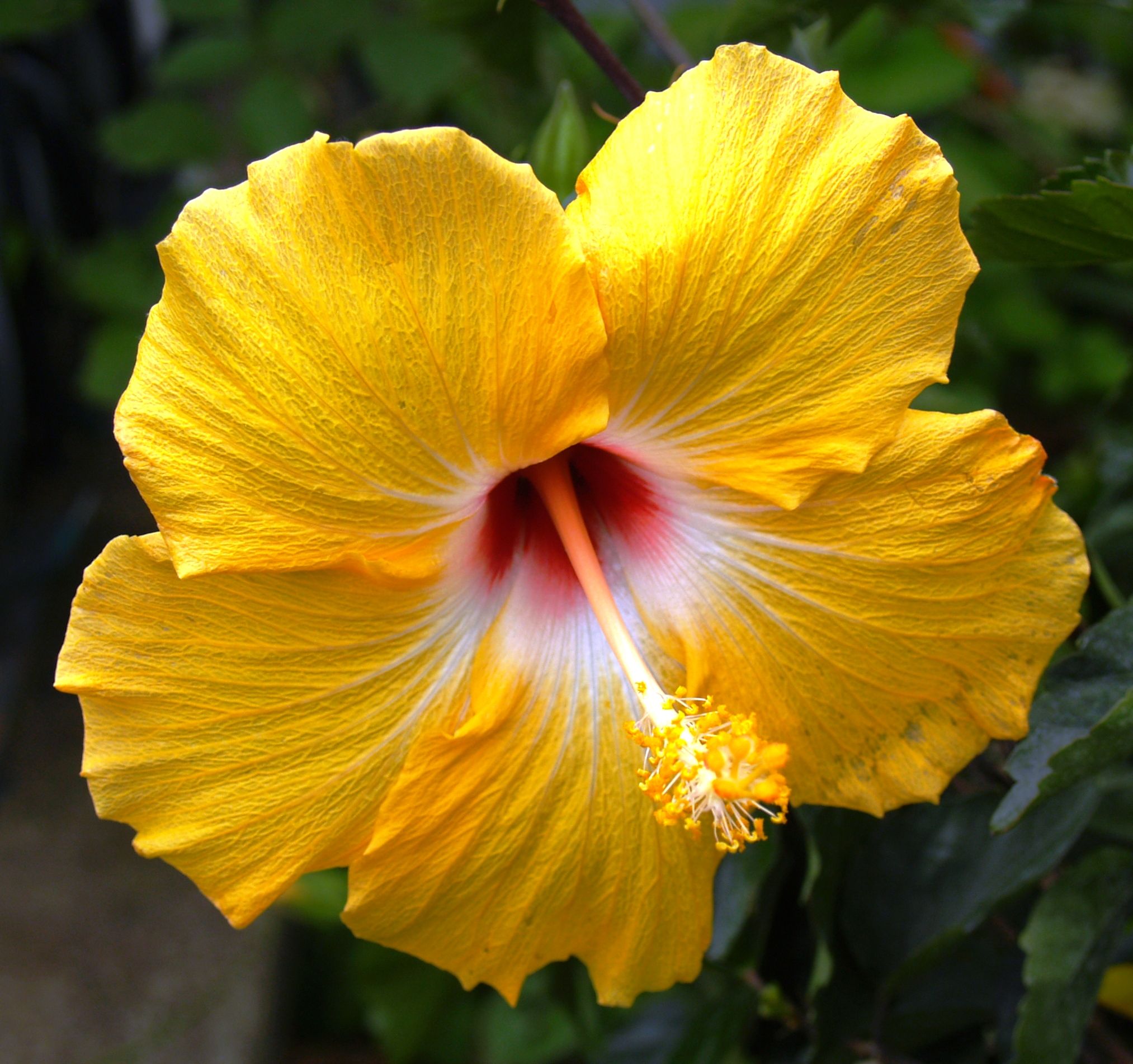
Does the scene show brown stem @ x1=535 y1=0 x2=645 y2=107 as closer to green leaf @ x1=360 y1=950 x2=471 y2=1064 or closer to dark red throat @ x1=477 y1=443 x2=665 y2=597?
dark red throat @ x1=477 y1=443 x2=665 y2=597

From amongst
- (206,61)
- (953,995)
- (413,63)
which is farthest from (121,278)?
(953,995)

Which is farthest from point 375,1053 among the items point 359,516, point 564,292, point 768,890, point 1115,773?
point 564,292

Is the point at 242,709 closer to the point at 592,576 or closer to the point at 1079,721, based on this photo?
the point at 592,576

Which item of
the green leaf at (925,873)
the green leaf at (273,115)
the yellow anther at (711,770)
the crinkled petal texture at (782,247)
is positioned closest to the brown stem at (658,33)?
the crinkled petal texture at (782,247)

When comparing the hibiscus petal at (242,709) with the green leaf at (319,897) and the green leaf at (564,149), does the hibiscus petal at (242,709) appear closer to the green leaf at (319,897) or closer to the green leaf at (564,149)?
the green leaf at (564,149)

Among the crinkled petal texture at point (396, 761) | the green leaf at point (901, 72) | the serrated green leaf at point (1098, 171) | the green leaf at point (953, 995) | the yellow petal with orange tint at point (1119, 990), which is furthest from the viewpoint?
the green leaf at point (901, 72)

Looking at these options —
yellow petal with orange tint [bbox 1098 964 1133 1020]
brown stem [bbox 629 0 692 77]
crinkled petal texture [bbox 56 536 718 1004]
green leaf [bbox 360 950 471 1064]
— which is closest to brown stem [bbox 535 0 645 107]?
brown stem [bbox 629 0 692 77]
